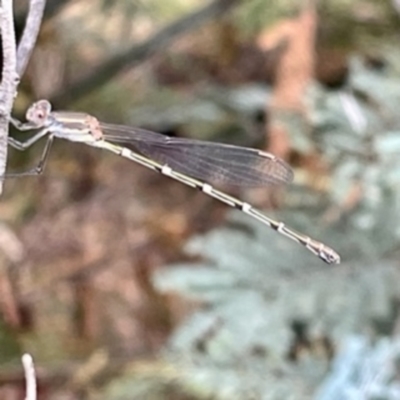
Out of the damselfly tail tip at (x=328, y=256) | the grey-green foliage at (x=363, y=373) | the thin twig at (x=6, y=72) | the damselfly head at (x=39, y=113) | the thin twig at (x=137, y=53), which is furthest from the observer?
the thin twig at (x=137, y=53)

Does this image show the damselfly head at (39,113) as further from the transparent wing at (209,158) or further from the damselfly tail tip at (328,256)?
the damselfly tail tip at (328,256)

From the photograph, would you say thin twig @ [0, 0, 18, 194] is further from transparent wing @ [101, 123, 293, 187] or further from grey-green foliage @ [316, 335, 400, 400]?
grey-green foliage @ [316, 335, 400, 400]

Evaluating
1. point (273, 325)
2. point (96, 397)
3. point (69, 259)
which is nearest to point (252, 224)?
point (273, 325)

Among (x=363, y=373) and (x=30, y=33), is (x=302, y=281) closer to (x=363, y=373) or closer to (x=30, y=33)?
(x=363, y=373)

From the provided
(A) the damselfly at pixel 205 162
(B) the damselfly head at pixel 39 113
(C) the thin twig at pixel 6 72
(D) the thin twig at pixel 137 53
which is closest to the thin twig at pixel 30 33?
(C) the thin twig at pixel 6 72

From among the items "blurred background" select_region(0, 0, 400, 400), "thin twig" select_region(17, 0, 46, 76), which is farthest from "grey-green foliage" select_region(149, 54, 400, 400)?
"thin twig" select_region(17, 0, 46, 76)

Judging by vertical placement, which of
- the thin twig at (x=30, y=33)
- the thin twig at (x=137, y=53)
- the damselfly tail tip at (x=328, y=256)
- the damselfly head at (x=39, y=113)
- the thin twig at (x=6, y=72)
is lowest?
the thin twig at (x=6, y=72)
